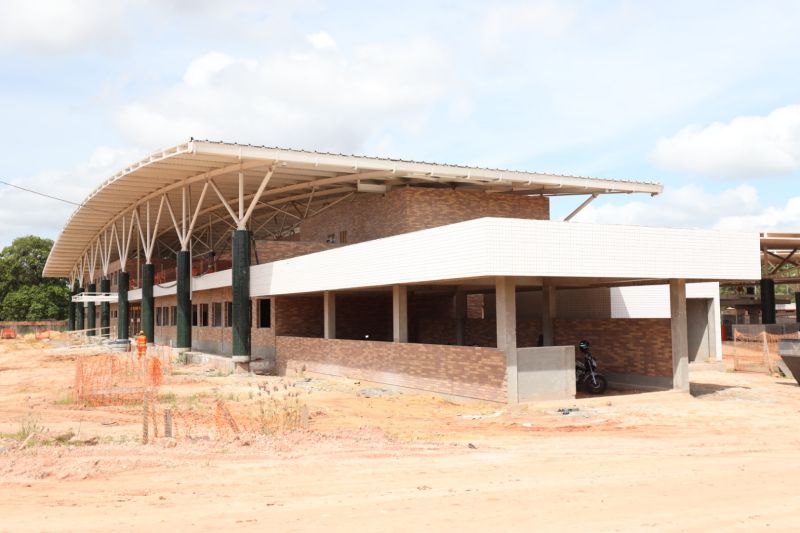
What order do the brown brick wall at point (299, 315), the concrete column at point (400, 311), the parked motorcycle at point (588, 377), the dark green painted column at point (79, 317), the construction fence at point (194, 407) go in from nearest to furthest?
the construction fence at point (194, 407)
the parked motorcycle at point (588, 377)
the concrete column at point (400, 311)
the brown brick wall at point (299, 315)
the dark green painted column at point (79, 317)

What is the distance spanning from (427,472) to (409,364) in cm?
1106

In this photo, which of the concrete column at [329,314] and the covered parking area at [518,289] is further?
the concrete column at [329,314]

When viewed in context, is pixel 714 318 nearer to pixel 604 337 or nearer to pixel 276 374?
pixel 604 337

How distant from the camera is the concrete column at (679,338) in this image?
19.1m

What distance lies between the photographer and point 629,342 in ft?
68.7

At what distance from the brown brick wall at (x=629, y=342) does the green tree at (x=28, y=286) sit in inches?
3349

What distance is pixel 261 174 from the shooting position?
29.0 m

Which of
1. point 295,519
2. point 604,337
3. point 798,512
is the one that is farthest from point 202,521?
point 604,337

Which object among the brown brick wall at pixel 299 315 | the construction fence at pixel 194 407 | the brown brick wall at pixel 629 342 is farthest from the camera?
the brown brick wall at pixel 299 315

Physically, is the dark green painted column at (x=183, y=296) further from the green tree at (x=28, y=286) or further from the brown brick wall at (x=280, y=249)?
the green tree at (x=28, y=286)

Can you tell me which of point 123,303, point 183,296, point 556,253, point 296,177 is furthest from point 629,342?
point 123,303

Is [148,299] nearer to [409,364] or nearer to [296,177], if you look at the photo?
[296,177]

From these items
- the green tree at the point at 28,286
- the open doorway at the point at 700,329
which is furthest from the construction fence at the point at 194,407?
the green tree at the point at 28,286

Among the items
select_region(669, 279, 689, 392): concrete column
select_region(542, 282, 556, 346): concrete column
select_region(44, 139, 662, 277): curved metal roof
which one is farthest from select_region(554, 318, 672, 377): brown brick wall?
select_region(44, 139, 662, 277): curved metal roof
